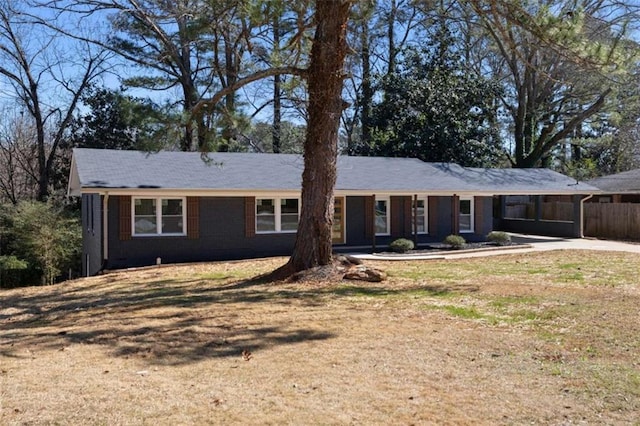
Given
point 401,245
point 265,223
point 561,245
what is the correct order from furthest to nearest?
point 561,245
point 401,245
point 265,223

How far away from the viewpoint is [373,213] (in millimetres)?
20125

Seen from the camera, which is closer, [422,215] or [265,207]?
[265,207]

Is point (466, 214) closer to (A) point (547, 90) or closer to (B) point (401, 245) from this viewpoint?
(B) point (401, 245)

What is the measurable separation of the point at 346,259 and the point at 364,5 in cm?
632

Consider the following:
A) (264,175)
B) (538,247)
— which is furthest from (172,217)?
(538,247)

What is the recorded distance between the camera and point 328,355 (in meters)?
6.11

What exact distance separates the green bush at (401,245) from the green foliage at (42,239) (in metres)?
12.2

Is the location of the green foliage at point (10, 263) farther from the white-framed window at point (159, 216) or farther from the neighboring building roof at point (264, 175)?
the white-framed window at point (159, 216)

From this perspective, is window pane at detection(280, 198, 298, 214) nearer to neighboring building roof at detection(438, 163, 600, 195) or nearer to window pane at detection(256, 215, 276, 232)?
window pane at detection(256, 215, 276, 232)

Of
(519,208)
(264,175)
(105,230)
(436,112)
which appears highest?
(436,112)

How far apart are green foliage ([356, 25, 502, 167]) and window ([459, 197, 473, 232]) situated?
615 cm

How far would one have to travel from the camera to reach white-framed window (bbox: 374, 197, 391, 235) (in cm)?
2067

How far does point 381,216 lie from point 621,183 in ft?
44.1

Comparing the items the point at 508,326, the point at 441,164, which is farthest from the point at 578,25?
the point at 441,164
